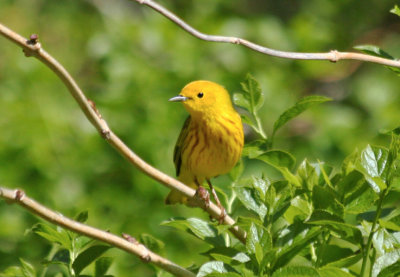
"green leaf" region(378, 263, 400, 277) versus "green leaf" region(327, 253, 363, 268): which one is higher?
"green leaf" region(327, 253, 363, 268)

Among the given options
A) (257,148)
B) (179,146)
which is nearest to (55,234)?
(257,148)

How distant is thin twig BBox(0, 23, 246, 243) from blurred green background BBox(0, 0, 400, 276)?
153 cm

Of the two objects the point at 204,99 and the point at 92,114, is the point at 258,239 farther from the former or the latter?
the point at 204,99

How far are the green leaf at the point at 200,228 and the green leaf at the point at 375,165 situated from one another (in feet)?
1.51

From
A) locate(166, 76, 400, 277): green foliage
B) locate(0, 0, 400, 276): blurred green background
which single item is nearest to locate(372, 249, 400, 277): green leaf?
locate(166, 76, 400, 277): green foliage

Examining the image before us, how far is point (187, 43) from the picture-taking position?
613 cm

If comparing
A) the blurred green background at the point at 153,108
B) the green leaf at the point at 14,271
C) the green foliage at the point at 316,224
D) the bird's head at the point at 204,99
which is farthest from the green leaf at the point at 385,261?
the bird's head at the point at 204,99

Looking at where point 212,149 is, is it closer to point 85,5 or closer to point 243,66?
point 243,66

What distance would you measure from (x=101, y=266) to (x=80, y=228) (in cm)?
35

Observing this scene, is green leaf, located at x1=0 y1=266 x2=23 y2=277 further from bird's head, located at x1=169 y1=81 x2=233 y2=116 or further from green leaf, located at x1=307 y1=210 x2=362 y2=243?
bird's head, located at x1=169 y1=81 x2=233 y2=116

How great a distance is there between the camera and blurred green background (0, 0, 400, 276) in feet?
15.2

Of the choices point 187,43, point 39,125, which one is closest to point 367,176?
point 39,125

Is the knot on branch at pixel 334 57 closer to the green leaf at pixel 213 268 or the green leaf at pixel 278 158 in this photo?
the green leaf at pixel 278 158

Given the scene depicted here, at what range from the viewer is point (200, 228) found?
6.29 feet
